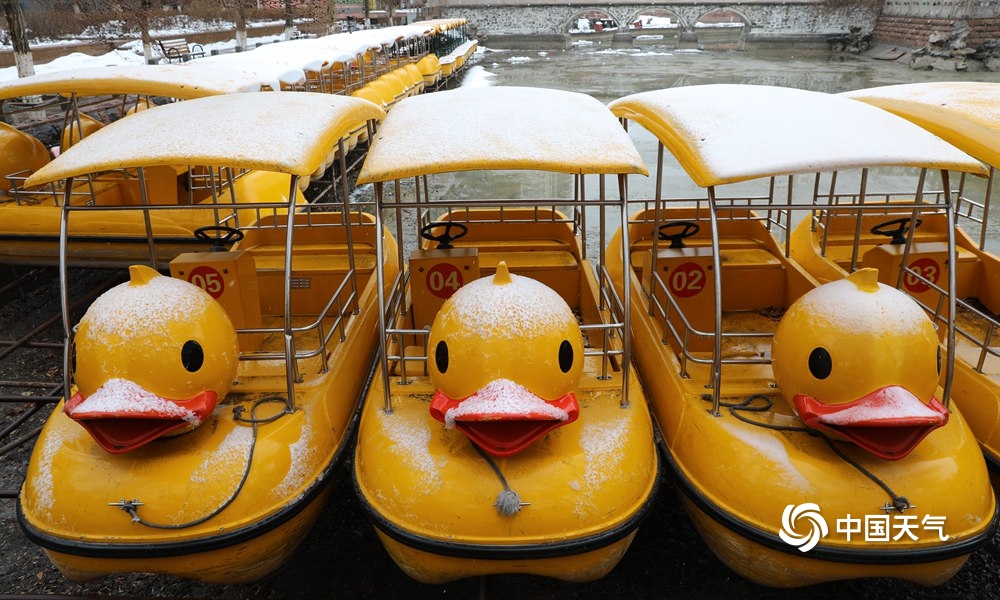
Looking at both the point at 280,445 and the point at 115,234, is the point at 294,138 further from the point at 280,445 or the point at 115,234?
the point at 115,234

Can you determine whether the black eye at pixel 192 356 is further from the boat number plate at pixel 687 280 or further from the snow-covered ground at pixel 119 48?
the snow-covered ground at pixel 119 48

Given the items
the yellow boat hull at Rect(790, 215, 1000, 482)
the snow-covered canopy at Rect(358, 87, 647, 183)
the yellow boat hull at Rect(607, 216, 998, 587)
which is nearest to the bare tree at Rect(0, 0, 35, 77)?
the snow-covered canopy at Rect(358, 87, 647, 183)

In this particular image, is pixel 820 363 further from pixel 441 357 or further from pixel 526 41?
pixel 526 41

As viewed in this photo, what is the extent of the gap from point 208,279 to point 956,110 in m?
4.65

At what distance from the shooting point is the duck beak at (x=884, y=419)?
264cm

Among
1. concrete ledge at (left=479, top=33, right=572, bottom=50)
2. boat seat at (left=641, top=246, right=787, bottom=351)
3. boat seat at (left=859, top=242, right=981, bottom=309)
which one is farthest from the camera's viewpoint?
concrete ledge at (left=479, top=33, right=572, bottom=50)

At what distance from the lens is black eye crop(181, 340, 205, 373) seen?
2.95 metres

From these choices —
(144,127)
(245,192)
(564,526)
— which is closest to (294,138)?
(144,127)

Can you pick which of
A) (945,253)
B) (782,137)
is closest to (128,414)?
(782,137)

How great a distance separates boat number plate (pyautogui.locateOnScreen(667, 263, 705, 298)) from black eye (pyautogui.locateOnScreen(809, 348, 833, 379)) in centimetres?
145

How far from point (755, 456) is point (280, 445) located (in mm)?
2275

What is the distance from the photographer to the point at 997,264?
193 inches

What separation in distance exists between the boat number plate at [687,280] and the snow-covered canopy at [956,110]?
1.60 metres

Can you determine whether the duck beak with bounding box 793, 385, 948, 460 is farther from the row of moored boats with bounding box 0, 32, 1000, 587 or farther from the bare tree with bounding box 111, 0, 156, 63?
the bare tree with bounding box 111, 0, 156, 63
